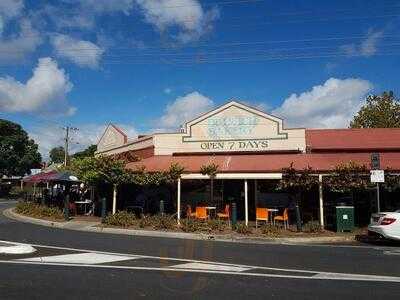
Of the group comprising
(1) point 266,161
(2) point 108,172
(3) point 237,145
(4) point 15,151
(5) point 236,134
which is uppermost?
(4) point 15,151

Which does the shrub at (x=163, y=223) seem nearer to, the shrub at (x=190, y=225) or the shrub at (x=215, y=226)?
the shrub at (x=190, y=225)

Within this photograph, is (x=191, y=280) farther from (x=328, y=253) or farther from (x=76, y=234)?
(x=76, y=234)

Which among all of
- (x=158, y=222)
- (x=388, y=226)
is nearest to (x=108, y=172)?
(x=158, y=222)

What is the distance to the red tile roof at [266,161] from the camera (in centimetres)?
2236

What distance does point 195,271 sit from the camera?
417 inches

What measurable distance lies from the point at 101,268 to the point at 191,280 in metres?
2.14

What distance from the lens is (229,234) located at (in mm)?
19125

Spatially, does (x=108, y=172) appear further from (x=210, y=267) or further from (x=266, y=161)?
(x=210, y=267)

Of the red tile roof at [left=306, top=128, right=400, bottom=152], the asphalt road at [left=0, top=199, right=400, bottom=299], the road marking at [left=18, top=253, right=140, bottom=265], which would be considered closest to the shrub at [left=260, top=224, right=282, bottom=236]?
the asphalt road at [left=0, top=199, right=400, bottom=299]

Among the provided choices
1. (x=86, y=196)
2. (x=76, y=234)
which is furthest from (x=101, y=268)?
(x=86, y=196)

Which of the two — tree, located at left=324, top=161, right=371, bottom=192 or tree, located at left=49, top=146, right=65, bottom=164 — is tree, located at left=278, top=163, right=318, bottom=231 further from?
tree, located at left=49, top=146, right=65, bottom=164

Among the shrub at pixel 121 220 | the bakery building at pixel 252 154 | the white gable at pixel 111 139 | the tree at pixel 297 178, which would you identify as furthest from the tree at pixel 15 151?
the tree at pixel 297 178

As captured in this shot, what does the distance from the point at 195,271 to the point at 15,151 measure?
180 feet

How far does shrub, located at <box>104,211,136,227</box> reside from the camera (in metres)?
21.5
